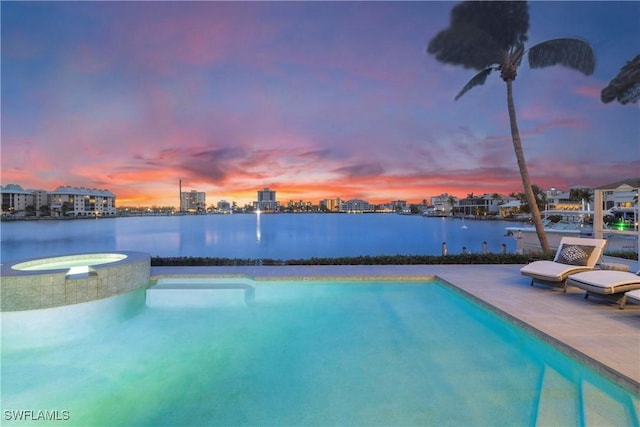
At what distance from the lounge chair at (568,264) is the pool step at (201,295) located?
17.5ft

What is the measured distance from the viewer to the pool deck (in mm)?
2895

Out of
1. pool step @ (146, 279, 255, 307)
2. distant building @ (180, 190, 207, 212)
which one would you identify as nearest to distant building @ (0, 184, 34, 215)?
distant building @ (180, 190, 207, 212)

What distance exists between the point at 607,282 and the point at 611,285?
0.28 ft

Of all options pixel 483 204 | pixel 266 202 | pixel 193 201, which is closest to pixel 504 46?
pixel 483 204

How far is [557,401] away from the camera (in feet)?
9.00

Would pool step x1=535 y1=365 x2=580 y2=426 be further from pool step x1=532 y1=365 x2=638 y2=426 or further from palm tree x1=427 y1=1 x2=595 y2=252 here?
palm tree x1=427 y1=1 x2=595 y2=252

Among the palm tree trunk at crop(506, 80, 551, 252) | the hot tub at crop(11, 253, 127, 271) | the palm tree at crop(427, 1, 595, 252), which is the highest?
the palm tree at crop(427, 1, 595, 252)

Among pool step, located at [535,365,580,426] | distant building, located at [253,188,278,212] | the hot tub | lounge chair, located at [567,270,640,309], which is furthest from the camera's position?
distant building, located at [253,188,278,212]

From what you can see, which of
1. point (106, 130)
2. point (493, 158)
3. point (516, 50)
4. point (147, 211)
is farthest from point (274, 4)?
point (147, 211)

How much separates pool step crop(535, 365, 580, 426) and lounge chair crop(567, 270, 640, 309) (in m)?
1.95

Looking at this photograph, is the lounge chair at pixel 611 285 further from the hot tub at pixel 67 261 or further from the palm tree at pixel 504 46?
the hot tub at pixel 67 261

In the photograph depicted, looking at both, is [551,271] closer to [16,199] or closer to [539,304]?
[539,304]

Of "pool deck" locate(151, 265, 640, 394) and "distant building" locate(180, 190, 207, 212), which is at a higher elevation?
"distant building" locate(180, 190, 207, 212)

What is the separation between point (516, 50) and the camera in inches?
352
